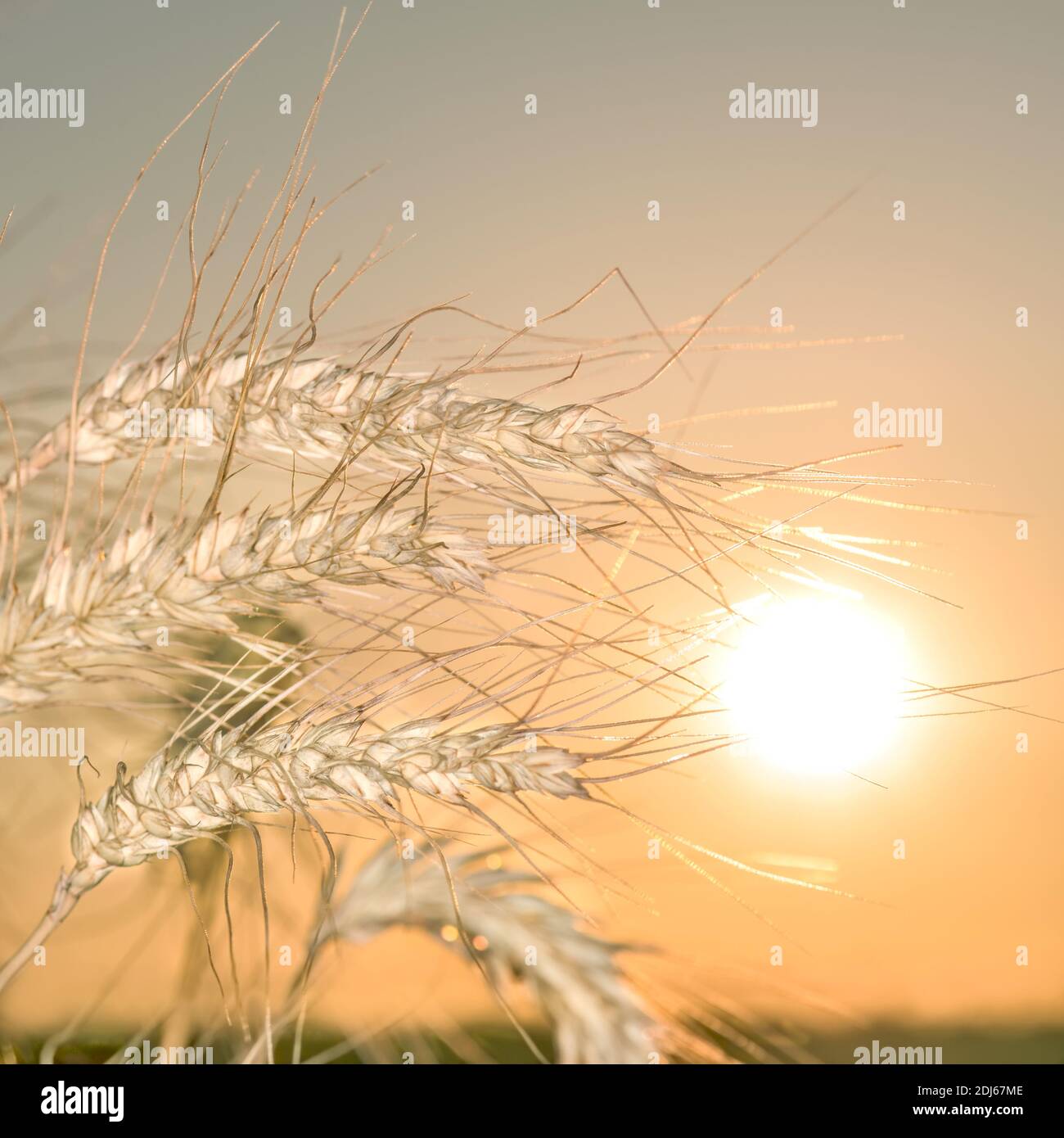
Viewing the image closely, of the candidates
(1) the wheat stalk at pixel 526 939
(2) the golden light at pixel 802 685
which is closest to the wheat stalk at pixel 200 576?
(2) the golden light at pixel 802 685

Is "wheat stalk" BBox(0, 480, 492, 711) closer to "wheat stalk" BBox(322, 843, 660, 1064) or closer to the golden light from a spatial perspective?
the golden light

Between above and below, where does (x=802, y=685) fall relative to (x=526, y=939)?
above

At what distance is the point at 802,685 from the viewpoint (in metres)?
0.63

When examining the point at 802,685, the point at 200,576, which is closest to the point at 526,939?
the point at 802,685

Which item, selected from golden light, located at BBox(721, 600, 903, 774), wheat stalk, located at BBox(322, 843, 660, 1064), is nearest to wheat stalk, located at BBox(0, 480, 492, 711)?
golden light, located at BBox(721, 600, 903, 774)

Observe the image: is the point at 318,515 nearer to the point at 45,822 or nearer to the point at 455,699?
the point at 455,699

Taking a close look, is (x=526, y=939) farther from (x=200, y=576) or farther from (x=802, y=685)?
(x=200, y=576)

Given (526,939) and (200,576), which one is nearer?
(200,576)

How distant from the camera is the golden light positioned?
1.83ft

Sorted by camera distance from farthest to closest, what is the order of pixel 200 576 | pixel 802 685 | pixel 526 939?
pixel 526 939 → pixel 802 685 → pixel 200 576

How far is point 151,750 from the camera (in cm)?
124

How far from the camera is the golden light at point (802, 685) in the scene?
0.56 metres
